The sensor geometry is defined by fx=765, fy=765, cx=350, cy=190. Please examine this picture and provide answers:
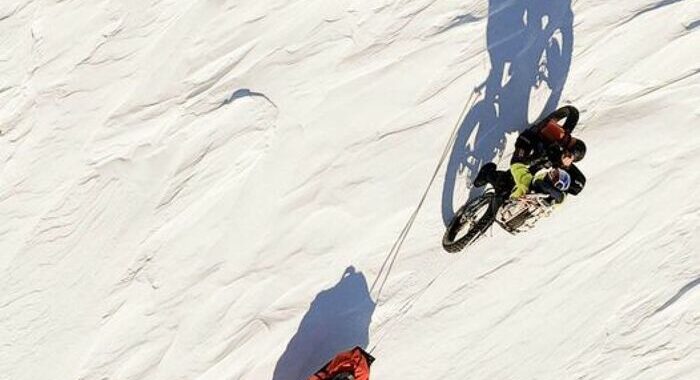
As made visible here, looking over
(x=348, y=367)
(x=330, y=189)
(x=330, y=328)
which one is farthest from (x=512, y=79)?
(x=348, y=367)

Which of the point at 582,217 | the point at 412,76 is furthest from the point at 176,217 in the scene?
the point at 582,217

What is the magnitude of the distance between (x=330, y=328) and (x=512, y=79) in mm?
2543

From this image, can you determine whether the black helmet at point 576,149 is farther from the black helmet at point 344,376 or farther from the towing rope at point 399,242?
the black helmet at point 344,376

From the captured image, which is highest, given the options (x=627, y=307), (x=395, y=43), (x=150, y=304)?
(x=395, y=43)

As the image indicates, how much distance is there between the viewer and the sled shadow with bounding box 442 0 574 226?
6.30 m

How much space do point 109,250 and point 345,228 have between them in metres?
1.84

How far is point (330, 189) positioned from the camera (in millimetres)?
6113

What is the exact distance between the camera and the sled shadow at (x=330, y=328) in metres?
6.16

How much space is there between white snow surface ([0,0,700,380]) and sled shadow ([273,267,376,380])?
0.02 m

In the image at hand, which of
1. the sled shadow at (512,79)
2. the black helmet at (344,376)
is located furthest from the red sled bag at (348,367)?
the sled shadow at (512,79)

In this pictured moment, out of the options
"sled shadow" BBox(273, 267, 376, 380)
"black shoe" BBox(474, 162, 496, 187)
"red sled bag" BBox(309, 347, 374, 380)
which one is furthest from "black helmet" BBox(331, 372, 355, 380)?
"black shoe" BBox(474, 162, 496, 187)

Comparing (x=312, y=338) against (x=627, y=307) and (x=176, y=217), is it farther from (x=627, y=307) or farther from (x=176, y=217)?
(x=627, y=307)

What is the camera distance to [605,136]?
21.0 feet

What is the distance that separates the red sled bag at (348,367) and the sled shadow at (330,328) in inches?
11.3
